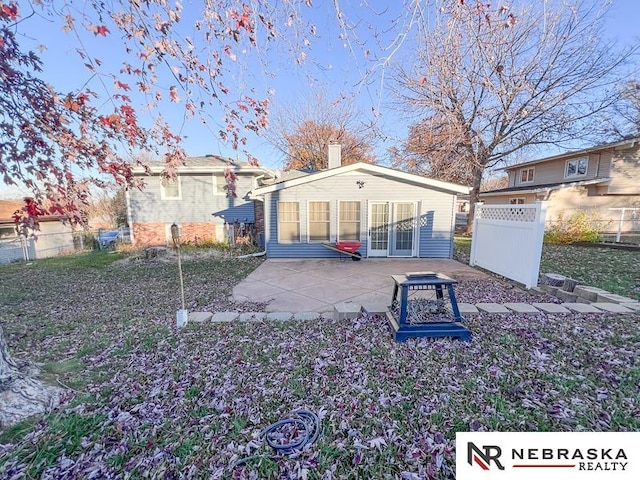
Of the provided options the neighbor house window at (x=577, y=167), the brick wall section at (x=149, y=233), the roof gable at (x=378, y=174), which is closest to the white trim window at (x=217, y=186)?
the brick wall section at (x=149, y=233)

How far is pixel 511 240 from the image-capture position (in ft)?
19.3

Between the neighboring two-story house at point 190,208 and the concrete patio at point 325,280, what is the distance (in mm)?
4652

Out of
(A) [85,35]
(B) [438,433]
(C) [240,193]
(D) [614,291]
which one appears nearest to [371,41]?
(A) [85,35]

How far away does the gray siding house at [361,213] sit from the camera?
8.83 meters

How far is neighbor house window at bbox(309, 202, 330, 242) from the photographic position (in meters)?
9.06

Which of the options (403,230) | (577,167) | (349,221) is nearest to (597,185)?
(577,167)

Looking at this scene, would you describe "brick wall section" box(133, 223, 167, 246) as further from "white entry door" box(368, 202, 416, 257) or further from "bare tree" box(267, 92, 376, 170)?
"bare tree" box(267, 92, 376, 170)

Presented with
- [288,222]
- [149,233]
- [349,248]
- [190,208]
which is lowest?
[349,248]

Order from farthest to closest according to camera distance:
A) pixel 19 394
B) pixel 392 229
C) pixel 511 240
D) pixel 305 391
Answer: pixel 392 229 < pixel 511 240 < pixel 305 391 < pixel 19 394

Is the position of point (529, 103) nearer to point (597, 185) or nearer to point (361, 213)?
point (597, 185)

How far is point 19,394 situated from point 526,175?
24.5 metres

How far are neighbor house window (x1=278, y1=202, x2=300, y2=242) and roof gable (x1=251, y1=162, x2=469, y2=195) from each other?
0.62m

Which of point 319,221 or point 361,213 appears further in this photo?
point 319,221

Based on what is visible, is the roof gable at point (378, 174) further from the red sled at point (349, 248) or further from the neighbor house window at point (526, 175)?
the neighbor house window at point (526, 175)
